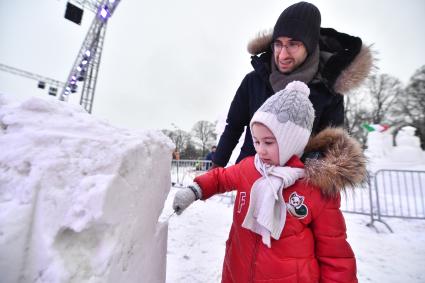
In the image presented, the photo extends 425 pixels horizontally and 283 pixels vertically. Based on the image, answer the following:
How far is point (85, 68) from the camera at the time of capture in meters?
13.5

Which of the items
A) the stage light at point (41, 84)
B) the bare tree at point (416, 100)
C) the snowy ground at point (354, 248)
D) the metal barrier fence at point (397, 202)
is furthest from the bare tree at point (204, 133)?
the snowy ground at point (354, 248)

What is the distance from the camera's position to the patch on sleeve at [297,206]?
46.5 inches

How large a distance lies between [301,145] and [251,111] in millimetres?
561

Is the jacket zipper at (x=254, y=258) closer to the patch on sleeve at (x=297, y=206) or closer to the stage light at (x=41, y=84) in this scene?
Answer: the patch on sleeve at (x=297, y=206)

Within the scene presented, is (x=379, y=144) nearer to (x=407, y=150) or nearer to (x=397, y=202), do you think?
(x=407, y=150)

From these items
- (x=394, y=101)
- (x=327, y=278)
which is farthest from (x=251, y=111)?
(x=394, y=101)

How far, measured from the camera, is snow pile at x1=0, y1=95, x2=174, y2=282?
0.67 metres

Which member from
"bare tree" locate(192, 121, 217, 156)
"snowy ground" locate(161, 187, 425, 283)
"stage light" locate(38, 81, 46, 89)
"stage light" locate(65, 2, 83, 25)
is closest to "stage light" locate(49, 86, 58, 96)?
"stage light" locate(38, 81, 46, 89)

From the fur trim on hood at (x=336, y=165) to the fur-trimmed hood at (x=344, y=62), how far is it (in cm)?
32

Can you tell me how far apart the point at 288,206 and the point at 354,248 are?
2981 millimetres

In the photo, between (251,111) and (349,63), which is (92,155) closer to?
(251,111)

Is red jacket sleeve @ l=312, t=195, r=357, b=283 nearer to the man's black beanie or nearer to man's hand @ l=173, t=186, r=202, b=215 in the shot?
man's hand @ l=173, t=186, r=202, b=215

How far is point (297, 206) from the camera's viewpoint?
1.20 m

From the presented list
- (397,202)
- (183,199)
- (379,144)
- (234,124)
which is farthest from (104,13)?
(379,144)
